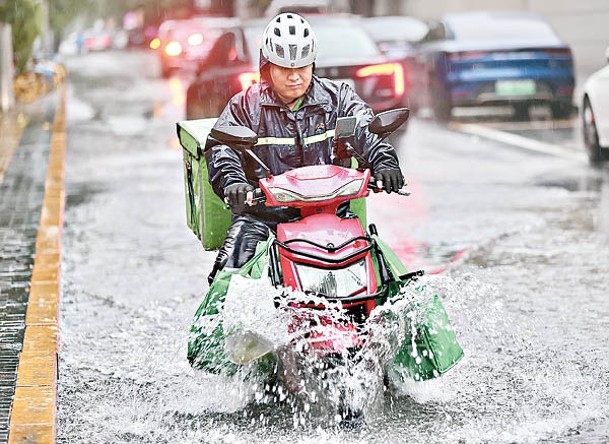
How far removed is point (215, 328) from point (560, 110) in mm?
14972

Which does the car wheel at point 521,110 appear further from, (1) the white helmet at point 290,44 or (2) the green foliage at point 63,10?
(2) the green foliage at point 63,10

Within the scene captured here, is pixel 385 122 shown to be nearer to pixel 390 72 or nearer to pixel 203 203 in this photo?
pixel 203 203

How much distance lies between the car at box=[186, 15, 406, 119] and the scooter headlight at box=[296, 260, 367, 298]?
10137 millimetres

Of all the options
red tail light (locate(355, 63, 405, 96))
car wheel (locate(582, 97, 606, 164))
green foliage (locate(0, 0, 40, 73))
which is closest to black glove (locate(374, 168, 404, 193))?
car wheel (locate(582, 97, 606, 164))

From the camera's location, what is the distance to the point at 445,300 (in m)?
5.63

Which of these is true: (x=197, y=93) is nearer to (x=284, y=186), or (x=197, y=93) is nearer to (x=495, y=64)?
(x=495, y=64)

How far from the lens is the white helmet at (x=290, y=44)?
215 inches

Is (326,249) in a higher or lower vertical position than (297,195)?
lower

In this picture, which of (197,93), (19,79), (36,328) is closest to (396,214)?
(36,328)

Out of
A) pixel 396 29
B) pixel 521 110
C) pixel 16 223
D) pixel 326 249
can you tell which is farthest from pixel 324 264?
pixel 396 29

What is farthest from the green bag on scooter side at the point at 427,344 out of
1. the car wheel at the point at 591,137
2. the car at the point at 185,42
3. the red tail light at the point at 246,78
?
the car at the point at 185,42

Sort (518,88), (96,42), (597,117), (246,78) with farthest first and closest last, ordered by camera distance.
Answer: (96,42) < (518,88) < (246,78) < (597,117)

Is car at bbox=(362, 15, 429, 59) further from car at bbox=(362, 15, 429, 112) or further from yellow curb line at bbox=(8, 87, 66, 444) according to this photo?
yellow curb line at bbox=(8, 87, 66, 444)

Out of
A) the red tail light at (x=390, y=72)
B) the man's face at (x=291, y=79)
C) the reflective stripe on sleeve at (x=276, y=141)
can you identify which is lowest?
the red tail light at (x=390, y=72)
